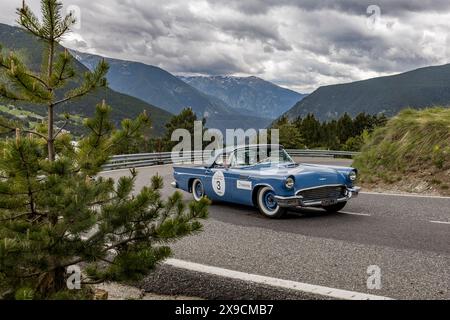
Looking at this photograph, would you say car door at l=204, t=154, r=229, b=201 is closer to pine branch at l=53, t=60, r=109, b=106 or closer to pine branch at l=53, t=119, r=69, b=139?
pine branch at l=53, t=119, r=69, b=139

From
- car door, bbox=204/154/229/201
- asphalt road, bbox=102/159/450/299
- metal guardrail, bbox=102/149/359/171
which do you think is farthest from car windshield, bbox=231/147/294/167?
metal guardrail, bbox=102/149/359/171

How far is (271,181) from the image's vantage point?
748 cm

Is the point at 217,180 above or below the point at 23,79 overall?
below

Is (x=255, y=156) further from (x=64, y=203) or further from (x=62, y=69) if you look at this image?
(x=64, y=203)

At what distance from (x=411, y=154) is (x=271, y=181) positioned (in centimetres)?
594

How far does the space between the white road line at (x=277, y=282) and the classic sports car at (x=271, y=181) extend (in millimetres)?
2163

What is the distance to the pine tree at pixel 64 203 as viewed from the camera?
288cm

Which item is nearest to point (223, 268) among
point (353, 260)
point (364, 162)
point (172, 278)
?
point (172, 278)

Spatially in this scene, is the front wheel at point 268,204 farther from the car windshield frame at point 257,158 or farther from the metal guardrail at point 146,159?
the metal guardrail at point 146,159

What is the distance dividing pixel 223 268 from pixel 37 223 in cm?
212

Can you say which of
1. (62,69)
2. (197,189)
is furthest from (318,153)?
(62,69)

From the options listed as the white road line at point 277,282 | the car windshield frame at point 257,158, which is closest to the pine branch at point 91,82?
the white road line at point 277,282

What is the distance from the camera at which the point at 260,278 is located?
4285mm
